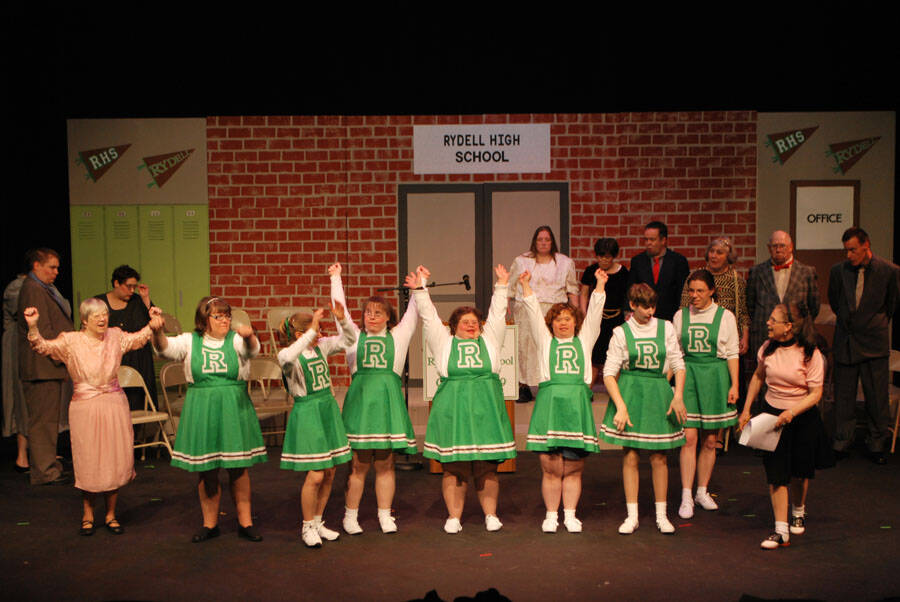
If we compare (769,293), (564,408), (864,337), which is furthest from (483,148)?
(564,408)

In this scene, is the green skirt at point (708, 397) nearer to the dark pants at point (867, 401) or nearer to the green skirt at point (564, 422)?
the green skirt at point (564, 422)

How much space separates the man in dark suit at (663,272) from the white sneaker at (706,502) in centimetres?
171

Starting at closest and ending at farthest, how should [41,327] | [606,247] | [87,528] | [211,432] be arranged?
[211,432], [87,528], [41,327], [606,247]

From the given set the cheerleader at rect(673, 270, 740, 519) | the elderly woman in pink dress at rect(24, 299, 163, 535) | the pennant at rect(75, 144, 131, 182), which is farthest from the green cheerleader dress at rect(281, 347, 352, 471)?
the pennant at rect(75, 144, 131, 182)

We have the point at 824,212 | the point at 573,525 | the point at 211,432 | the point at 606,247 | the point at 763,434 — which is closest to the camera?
the point at 763,434

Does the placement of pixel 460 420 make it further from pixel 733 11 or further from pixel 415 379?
→ pixel 733 11

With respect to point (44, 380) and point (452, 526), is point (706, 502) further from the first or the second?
point (44, 380)

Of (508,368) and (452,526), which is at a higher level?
(508,368)

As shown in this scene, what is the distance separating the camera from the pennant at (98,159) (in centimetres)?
777

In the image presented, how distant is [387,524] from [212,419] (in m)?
1.08

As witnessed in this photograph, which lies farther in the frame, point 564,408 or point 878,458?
point 878,458

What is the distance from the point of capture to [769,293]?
585cm

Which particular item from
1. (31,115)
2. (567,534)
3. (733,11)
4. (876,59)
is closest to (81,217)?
(31,115)

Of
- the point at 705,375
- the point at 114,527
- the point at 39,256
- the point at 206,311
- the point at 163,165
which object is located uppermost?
the point at 163,165
